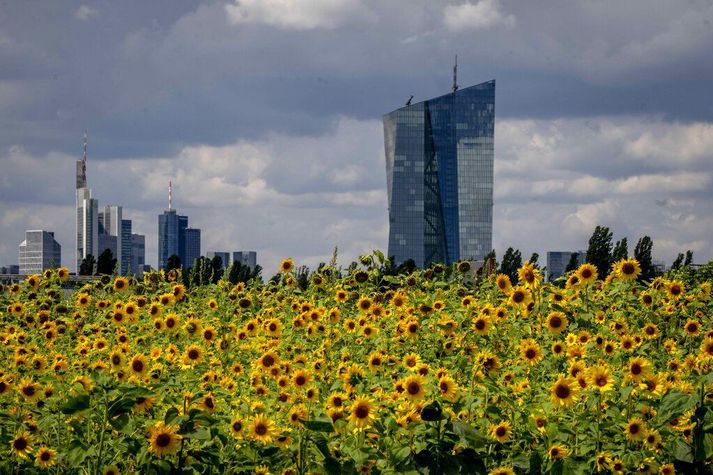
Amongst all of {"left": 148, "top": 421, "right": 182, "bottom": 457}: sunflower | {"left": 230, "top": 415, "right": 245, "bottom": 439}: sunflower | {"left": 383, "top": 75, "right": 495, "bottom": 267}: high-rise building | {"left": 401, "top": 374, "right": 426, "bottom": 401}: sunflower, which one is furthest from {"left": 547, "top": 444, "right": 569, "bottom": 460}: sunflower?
{"left": 383, "top": 75, "right": 495, "bottom": 267}: high-rise building

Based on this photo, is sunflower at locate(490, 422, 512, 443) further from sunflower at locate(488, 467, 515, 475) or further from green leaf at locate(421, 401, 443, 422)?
green leaf at locate(421, 401, 443, 422)

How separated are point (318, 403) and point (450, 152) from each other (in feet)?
559

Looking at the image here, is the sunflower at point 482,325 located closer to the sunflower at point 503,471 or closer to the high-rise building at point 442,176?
the sunflower at point 503,471

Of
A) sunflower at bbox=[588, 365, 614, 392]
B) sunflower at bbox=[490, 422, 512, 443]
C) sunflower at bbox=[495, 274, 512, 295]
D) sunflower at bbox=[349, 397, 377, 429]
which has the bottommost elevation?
sunflower at bbox=[490, 422, 512, 443]

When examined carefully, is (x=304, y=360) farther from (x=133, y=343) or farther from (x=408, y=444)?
Result: (x=133, y=343)

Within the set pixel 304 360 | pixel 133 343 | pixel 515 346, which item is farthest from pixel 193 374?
pixel 515 346

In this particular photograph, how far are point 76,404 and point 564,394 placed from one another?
279 centimetres

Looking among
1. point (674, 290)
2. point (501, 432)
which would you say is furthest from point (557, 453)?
point (674, 290)

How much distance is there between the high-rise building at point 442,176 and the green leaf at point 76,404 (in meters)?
153

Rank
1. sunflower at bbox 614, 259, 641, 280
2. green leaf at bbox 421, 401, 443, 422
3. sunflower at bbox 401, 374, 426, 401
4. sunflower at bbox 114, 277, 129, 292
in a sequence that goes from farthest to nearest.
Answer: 1. sunflower at bbox 114, 277, 129, 292
2. sunflower at bbox 614, 259, 641, 280
3. sunflower at bbox 401, 374, 426, 401
4. green leaf at bbox 421, 401, 443, 422

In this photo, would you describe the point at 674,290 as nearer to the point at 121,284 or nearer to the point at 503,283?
the point at 503,283

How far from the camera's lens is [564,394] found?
5070 mm

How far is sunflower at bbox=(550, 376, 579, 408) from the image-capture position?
199 inches

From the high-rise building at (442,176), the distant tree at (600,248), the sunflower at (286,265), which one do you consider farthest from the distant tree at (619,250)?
the high-rise building at (442,176)
